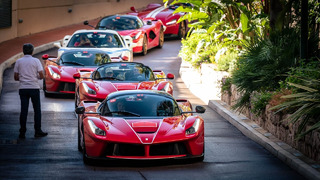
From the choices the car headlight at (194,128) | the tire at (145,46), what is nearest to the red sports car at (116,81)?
the car headlight at (194,128)

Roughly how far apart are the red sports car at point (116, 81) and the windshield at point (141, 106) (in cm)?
415

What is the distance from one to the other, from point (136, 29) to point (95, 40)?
A: 4806 mm

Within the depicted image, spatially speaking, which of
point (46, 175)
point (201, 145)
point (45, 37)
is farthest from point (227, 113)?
point (45, 37)

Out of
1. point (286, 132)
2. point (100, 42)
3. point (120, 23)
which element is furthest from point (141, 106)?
point (120, 23)

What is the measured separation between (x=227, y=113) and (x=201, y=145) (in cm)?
527

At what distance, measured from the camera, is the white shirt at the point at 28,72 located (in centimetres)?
1437

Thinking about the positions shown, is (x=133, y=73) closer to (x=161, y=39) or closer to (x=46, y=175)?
(x=46, y=175)

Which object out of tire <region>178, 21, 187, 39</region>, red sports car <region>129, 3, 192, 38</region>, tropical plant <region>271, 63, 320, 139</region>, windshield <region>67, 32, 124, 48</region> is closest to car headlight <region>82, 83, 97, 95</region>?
tropical plant <region>271, 63, 320, 139</region>

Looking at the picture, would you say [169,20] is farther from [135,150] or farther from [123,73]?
[135,150]

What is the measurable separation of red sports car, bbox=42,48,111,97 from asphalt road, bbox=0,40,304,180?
2484 millimetres

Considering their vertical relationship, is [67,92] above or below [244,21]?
below

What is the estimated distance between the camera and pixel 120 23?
29.4 metres

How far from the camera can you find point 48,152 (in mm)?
12828

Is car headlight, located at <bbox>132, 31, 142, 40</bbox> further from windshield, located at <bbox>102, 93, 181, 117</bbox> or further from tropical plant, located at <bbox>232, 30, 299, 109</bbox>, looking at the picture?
windshield, located at <bbox>102, 93, 181, 117</bbox>
